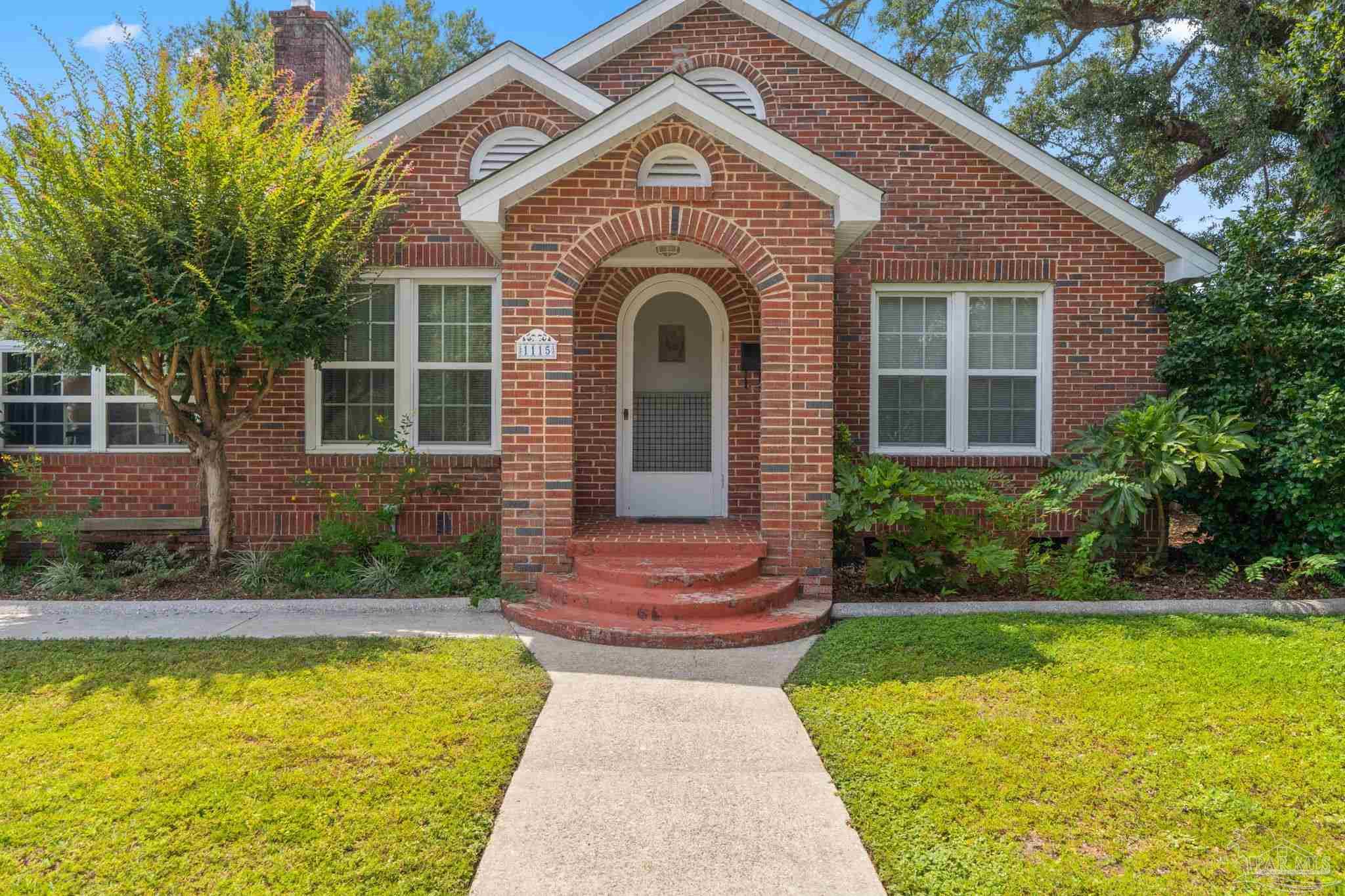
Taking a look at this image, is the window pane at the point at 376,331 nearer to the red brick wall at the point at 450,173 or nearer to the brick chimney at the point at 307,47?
the red brick wall at the point at 450,173

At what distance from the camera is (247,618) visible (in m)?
6.36

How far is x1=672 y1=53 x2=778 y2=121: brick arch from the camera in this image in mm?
9102

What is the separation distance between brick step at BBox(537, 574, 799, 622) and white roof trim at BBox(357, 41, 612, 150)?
4.86 meters

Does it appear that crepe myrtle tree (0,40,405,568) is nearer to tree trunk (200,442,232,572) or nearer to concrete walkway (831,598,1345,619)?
tree trunk (200,442,232,572)

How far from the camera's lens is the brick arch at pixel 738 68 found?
9.10 meters

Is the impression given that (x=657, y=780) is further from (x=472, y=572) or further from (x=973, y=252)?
(x=973, y=252)

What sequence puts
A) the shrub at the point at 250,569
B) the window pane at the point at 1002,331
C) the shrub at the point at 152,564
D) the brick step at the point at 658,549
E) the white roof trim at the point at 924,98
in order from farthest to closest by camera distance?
the window pane at the point at 1002,331 → the white roof trim at the point at 924,98 → the shrub at the point at 152,564 → the shrub at the point at 250,569 → the brick step at the point at 658,549

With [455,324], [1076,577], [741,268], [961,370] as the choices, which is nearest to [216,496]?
[455,324]

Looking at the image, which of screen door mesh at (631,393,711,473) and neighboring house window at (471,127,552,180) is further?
screen door mesh at (631,393,711,473)

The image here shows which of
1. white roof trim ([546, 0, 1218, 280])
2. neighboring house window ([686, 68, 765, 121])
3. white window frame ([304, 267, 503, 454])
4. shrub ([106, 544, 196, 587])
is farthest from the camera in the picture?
neighboring house window ([686, 68, 765, 121])

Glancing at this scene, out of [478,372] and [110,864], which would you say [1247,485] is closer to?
[478,372]

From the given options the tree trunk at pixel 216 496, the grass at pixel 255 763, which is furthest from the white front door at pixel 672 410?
the tree trunk at pixel 216 496

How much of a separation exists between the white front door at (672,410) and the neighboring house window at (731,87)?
2.36m

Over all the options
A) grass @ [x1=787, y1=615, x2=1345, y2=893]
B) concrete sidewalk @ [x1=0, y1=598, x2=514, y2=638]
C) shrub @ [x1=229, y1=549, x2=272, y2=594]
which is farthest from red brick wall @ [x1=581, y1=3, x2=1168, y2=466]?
shrub @ [x1=229, y1=549, x2=272, y2=594]
